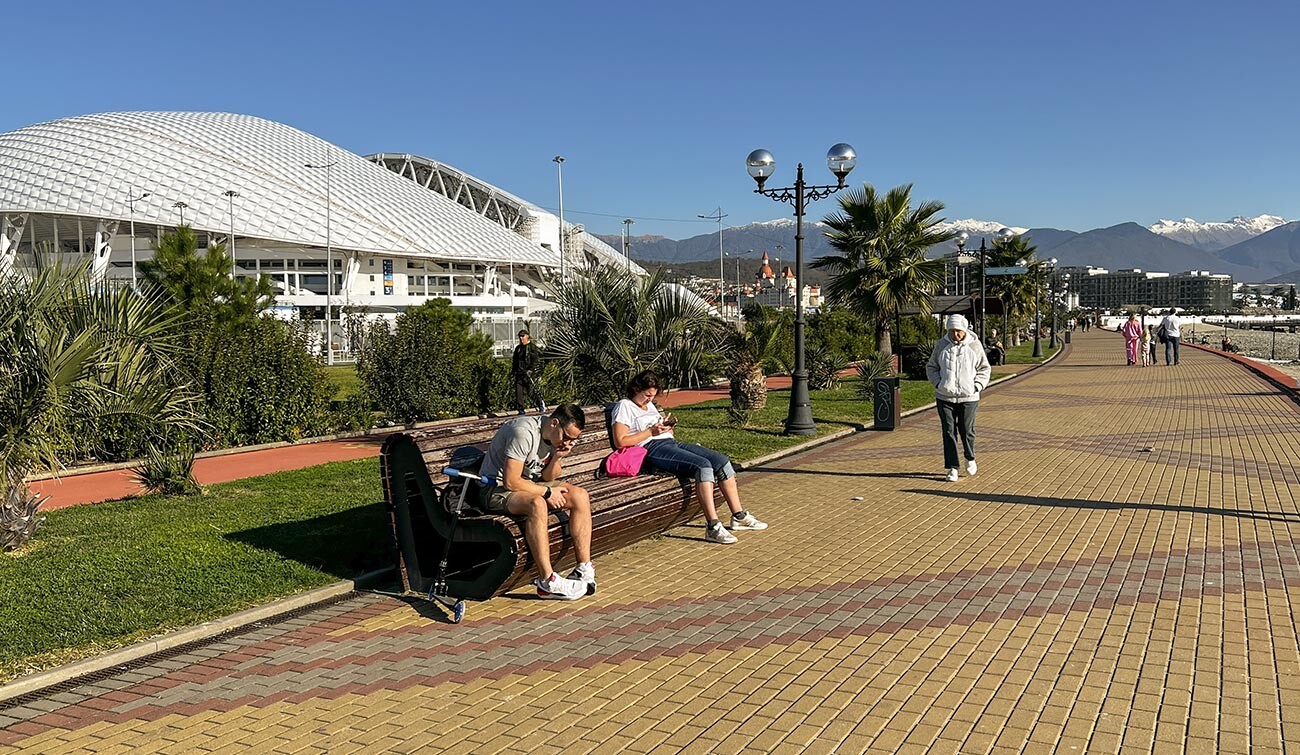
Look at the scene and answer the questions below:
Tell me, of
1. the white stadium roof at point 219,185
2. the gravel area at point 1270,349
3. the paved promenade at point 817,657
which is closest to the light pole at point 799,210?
the paved promenade at point 817,657

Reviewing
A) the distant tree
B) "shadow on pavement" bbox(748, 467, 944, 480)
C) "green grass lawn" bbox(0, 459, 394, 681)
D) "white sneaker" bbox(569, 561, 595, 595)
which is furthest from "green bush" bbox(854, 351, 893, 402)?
the distant tree

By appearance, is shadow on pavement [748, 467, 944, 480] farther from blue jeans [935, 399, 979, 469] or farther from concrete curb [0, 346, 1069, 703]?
concrete curb [0, 346, 1069, 703]

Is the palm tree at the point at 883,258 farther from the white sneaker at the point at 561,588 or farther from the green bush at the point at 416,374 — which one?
the white sneaker at the point at 561,588

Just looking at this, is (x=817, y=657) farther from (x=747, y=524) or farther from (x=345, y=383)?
(x=345, y=383)

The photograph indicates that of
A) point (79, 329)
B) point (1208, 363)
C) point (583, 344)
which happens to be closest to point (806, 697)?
point (79, 329)

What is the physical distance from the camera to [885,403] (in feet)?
47.0

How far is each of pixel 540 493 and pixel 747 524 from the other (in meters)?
2.42

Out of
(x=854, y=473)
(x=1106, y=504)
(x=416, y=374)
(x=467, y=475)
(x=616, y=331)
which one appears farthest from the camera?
(x=416, y=374)

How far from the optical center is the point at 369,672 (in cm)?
464

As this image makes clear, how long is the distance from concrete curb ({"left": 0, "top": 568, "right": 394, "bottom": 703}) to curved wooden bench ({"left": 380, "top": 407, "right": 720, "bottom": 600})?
1.33 feet

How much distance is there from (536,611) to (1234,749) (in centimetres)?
330

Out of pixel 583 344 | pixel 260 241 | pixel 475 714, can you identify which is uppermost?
pixel 260 241

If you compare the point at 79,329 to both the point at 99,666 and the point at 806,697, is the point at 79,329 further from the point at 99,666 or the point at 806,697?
the point at 806,697

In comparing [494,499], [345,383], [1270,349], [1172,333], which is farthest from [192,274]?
[1270,349]
